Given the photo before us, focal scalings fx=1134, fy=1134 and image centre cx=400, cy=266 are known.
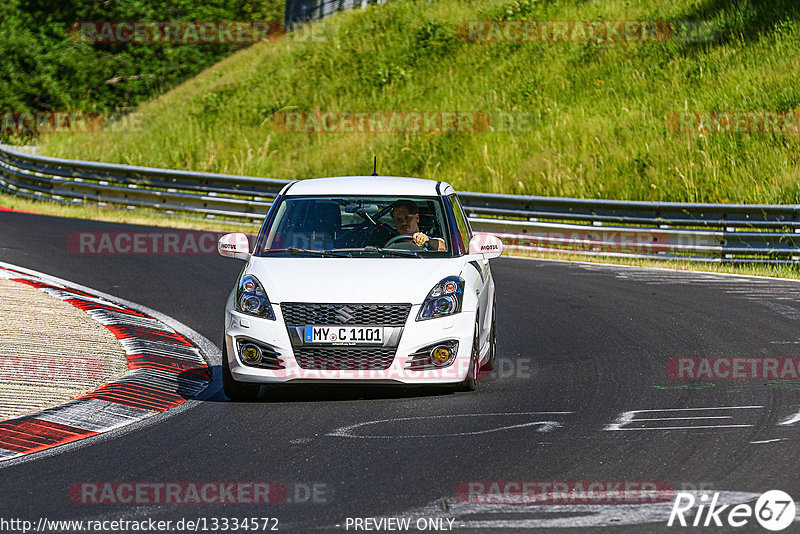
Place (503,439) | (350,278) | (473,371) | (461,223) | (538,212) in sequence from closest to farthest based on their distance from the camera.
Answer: (503,439) < (350,278) < (473,371) < (461,223) < (538,212)

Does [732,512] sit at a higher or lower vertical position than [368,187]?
lower

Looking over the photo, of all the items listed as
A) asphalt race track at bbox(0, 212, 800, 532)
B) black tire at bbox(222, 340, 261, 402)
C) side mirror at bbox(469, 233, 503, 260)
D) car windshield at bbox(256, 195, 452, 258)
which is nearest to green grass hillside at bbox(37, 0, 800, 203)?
asphalt race track at bbox(0, 212, 800, 532)

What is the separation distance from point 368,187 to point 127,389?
8.21 feet

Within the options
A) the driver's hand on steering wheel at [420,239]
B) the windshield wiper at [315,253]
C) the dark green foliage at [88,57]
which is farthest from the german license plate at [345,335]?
the dark green foliage at [88,57]

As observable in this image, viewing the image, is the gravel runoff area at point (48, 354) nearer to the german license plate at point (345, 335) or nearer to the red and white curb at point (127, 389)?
the red and white curb at point (127, 389)

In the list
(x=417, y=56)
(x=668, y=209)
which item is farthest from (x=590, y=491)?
(x=417, y=56)

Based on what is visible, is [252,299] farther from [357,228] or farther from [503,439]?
[503,439]

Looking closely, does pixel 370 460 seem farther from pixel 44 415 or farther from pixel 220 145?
pixel 220 145

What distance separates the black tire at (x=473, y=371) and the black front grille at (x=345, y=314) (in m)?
0.60

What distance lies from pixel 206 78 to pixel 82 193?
14.3m

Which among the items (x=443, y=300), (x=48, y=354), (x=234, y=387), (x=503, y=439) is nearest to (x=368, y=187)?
(x=443, y=300)

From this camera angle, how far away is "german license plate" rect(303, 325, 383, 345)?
7746 mm

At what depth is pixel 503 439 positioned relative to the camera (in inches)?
268

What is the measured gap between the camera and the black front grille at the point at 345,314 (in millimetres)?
7773
